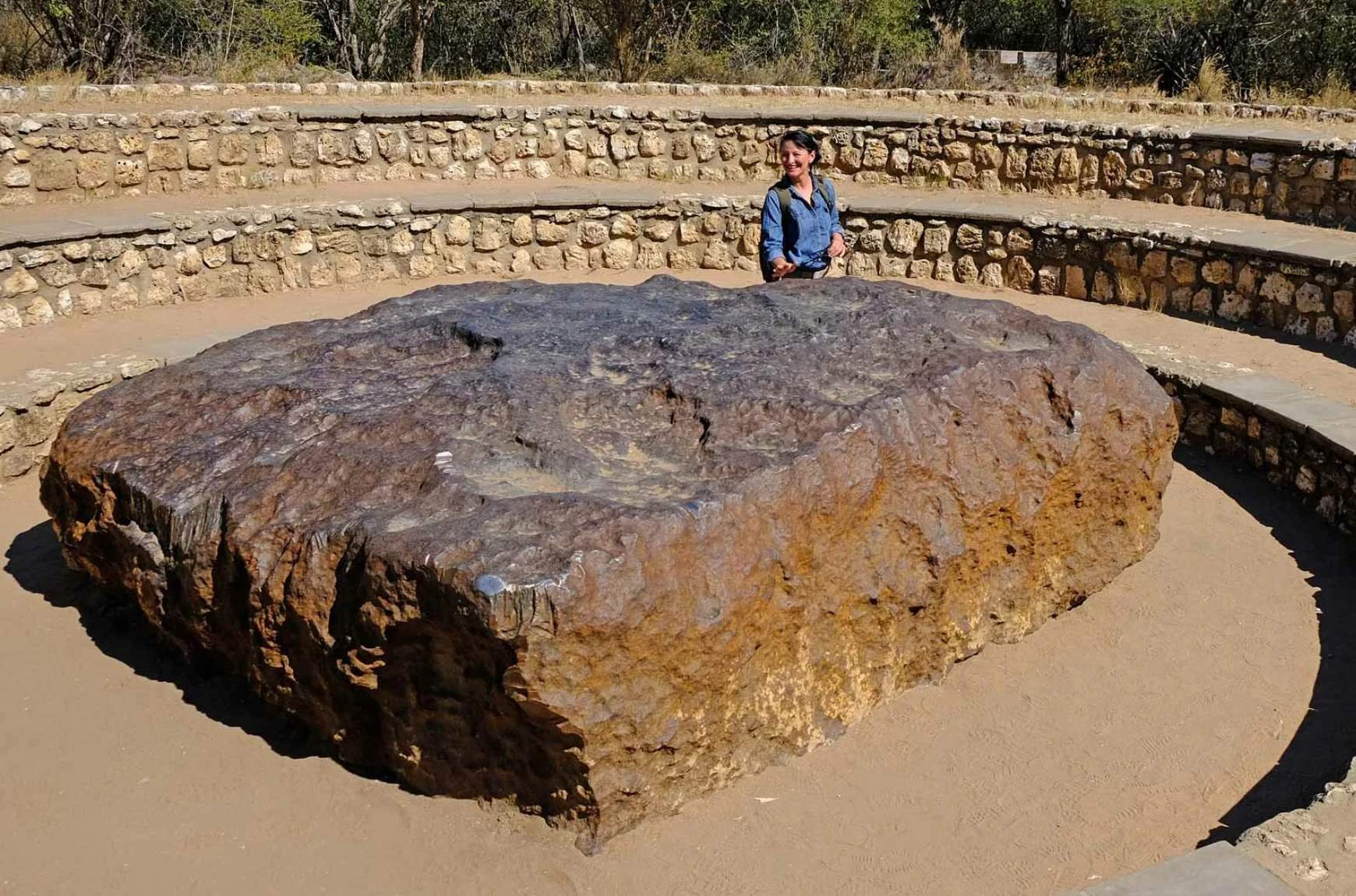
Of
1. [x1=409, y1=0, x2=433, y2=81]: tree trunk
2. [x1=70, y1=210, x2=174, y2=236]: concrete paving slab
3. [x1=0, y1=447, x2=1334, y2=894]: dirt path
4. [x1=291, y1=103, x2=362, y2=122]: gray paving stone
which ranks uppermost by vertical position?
[x1=409, y1=0, x2=433, y2=81]: tree trunk

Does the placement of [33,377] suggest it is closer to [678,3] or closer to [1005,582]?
[1005,582]

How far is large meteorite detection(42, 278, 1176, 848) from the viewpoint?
Answer: 10.1 ft

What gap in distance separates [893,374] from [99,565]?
260 centimetres

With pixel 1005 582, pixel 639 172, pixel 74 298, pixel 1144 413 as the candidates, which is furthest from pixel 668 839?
pixel 639 172

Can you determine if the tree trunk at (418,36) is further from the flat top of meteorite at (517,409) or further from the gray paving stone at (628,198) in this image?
the flat top of meteorite at (517,409)

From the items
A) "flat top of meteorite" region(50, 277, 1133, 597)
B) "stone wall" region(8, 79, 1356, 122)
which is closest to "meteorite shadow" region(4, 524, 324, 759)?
"flat top of meteorite" region(50, 277, 1133, 597)

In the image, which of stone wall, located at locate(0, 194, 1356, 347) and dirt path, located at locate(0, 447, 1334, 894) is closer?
dirt path, located at locate(0, 447, 1334, 894)

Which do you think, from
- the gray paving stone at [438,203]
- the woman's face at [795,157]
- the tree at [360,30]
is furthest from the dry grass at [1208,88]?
the tree at [360,30]

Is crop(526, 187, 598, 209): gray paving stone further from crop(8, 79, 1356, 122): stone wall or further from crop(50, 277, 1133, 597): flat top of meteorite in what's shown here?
crop(50, 277, 1133, 597): flat top of meteorite

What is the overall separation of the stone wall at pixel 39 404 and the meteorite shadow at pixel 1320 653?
15.7 ft

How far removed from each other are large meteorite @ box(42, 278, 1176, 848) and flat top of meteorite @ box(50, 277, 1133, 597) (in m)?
0.01

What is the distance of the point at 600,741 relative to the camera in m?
3.07

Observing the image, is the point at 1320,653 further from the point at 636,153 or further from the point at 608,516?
the point at 636,153

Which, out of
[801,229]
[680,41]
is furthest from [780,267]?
[680,41]
